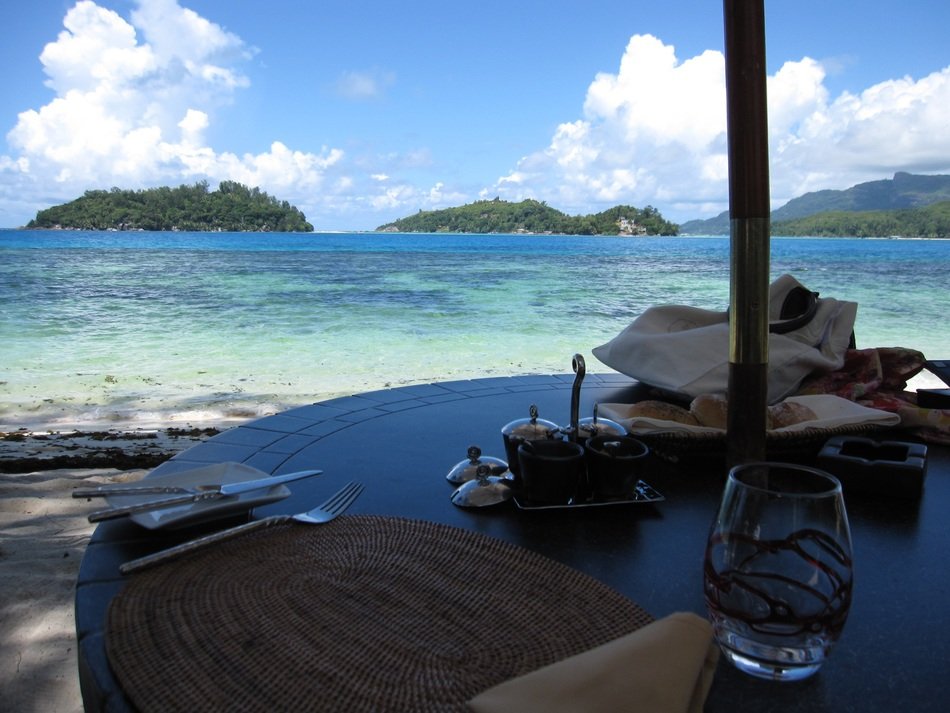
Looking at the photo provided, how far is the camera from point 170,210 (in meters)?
41.3

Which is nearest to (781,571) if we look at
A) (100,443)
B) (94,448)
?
(94,448)

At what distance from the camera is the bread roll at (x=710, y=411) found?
3.24ft

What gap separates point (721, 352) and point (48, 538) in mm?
2309

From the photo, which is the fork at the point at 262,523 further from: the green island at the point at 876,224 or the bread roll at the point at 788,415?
the green island at the point at 876,224

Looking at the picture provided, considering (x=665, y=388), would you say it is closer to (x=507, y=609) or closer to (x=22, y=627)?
(x=507, y=609)

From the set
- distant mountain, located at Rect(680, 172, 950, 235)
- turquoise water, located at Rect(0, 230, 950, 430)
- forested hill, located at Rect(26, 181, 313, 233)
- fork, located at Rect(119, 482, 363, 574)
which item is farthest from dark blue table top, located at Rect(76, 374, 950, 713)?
distant mountain, located at Rect(680, 172, 950, 235)

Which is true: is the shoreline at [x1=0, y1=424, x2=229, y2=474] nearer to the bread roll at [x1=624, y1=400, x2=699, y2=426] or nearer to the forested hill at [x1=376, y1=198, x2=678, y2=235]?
the bread roll at [x1=624, y1=400, x2=699, y2=426]

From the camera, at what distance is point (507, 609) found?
1.92 ft

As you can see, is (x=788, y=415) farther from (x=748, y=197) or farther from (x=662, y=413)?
(x=748, y=197)

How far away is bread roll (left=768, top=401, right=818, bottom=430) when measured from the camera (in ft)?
3.31

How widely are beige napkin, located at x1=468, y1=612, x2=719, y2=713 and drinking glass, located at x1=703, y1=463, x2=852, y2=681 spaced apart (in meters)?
0.06

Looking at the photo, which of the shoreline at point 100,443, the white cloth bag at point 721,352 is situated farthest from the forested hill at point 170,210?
the white cloth bag at point 721,352

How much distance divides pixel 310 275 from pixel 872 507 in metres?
18.2

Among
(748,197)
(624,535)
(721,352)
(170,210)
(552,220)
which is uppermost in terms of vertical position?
(170,210)
